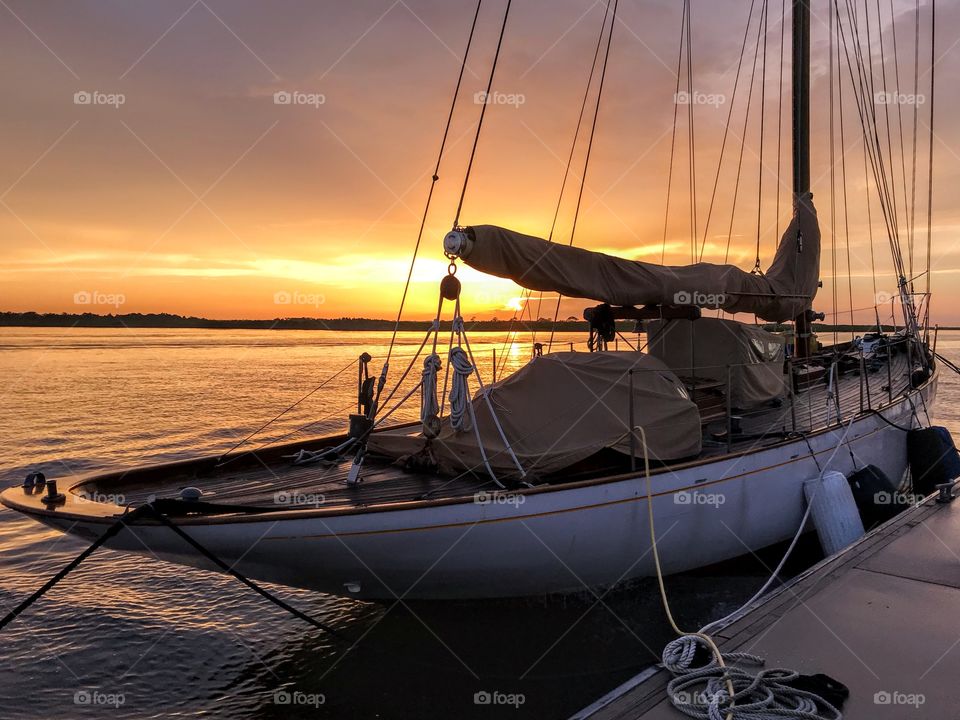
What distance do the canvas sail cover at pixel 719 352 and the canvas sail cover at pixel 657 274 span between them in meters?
0.40

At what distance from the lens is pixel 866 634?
4.57 meters

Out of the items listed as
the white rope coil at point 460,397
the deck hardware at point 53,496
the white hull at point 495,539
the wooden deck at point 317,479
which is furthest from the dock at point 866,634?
the deck hardware at point 53,496

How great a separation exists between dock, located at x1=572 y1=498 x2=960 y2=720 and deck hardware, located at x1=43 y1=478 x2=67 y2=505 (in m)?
4.83

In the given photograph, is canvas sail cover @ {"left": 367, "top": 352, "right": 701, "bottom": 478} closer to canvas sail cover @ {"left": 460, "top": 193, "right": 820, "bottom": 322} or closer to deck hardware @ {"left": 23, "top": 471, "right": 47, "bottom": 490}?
canvas sail cover @ {"left": 460, "top": 193, "right": 820, "bottom": 322}

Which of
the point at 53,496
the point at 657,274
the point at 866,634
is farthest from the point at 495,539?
the point at 657,274

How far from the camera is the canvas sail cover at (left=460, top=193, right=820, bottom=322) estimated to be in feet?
21.8

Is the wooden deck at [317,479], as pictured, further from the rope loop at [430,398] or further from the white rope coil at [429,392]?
the white rope coil at [429,392]

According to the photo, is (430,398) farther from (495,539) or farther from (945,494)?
(945,494)

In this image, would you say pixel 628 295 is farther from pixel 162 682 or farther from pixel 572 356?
pixel 162 682

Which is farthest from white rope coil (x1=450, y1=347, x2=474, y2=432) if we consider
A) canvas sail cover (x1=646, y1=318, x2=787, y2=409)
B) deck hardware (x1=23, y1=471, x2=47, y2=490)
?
canvas sail cover (x1=646, y1=318, x2=787, y2=409)

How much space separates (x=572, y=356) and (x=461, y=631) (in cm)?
312

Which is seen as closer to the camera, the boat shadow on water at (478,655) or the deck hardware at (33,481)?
the boat shadow on water at (478,655)

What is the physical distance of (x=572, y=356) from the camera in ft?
24.7

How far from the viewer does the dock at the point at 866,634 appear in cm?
382
